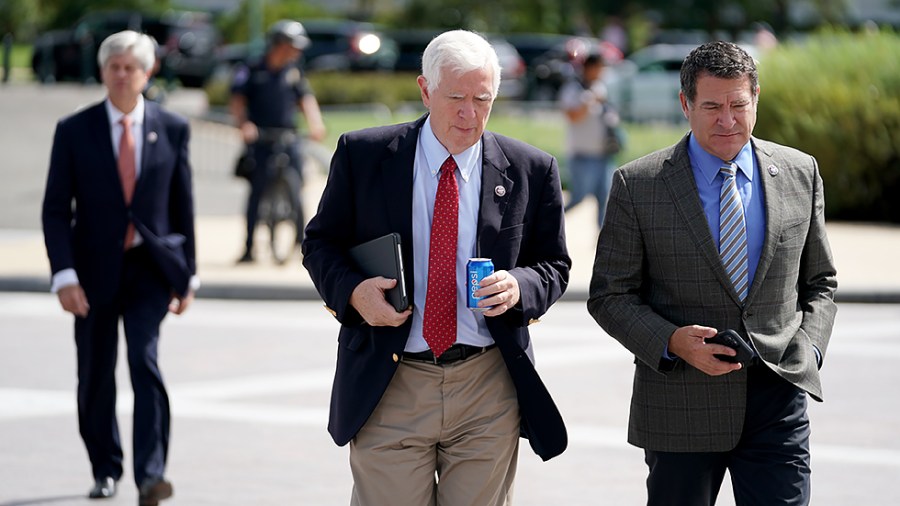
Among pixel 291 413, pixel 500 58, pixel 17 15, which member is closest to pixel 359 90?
pixel 500 58

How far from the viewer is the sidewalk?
1290 cm

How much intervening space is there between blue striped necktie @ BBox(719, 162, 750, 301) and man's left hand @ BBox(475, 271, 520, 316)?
0.63 meters

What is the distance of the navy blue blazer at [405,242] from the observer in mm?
4512

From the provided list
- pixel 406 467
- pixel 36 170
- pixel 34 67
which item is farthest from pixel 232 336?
pixel 34 67

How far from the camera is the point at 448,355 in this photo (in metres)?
4.52

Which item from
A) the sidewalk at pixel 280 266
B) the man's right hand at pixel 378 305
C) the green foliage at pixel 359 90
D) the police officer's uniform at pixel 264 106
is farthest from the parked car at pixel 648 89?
the man's right hand at pixel 378 305

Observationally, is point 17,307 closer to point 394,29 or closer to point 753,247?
point 753,247

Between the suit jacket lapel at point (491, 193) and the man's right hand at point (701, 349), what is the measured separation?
1.96 feet

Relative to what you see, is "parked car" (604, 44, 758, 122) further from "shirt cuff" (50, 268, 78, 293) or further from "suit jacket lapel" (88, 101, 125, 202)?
"shirt cuff" (50, 268, 78, 293)

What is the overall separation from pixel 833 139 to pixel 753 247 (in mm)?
13600

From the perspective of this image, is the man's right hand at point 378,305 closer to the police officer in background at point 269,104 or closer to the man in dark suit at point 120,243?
the man in dark suit at point 120,243

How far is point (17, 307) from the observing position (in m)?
12.6

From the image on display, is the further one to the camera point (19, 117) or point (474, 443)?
point (19, 117)

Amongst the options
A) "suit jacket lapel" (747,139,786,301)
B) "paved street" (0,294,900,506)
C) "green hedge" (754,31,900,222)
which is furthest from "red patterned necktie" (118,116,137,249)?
"green hedge" (754,31,900,222)
